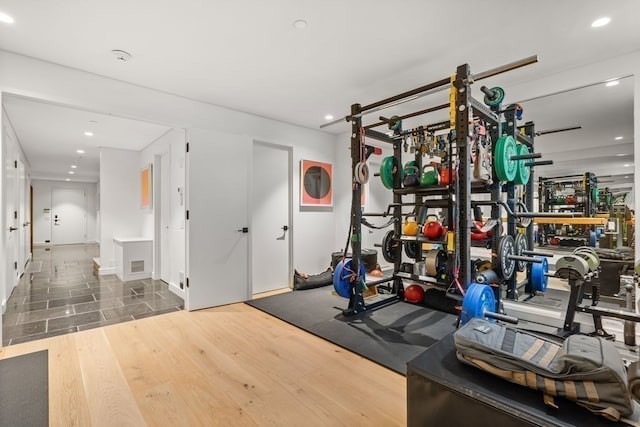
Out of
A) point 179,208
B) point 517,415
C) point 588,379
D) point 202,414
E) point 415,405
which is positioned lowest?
point 202,414

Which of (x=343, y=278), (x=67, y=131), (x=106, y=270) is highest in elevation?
(x=67, y=131)

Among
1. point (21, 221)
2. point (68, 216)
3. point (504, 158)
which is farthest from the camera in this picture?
point (68, 216)

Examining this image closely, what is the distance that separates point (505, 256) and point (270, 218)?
3.09 meters

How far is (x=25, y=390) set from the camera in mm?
2033

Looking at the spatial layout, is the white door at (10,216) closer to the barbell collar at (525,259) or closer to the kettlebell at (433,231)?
the kettlebell at (433,231)

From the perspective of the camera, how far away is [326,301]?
397cm

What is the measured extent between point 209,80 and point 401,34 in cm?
199

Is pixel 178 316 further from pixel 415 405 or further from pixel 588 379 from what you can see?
pixel 588 379

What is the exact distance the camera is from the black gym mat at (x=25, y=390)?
176cm

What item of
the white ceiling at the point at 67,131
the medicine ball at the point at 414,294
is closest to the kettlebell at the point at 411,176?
the medicine ball at the point at 414,294

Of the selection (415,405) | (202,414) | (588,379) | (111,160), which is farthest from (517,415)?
(111,160)

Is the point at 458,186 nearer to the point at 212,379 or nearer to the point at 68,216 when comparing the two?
the point at 212,379

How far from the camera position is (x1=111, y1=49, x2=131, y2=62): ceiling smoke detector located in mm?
2614

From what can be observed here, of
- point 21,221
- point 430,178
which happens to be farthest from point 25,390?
point 21,221
